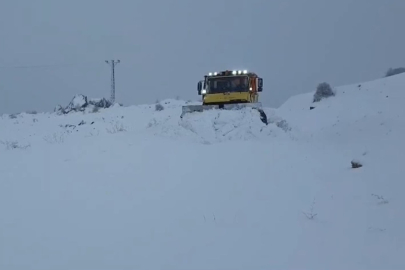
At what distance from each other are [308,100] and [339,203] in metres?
29.2

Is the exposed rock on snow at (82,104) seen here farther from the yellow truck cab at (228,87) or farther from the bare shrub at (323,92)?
the bare shrub at (323,92)

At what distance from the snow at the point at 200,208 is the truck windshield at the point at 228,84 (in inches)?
281

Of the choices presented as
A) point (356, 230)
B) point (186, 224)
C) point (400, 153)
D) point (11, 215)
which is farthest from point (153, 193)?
point (400, 153)

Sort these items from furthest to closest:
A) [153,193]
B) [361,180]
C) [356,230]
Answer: [361,180]
[153,193]
[356,230]

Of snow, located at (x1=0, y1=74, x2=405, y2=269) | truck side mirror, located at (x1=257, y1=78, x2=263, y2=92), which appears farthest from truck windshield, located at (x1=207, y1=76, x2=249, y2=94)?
snow, located at (x1=0, y1=74, x2=405, y2=269)

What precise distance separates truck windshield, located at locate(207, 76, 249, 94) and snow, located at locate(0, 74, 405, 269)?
7.13m

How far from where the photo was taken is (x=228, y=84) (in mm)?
15859

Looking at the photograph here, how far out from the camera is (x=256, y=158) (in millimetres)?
7586

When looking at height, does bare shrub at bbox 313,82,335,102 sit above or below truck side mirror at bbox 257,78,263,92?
below

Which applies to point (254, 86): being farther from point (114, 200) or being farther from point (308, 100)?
point (308, 100)

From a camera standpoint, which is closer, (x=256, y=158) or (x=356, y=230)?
(x=356, y=230)

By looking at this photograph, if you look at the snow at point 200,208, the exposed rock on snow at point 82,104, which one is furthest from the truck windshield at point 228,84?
the exposed rock on snow at point 82,104

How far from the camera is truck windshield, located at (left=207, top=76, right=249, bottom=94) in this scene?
51.5 feet

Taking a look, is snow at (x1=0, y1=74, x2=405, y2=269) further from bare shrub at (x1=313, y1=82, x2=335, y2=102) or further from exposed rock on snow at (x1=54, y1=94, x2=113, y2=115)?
exposed rock on snow at (x1=54, y1=94, x2=113, y2=115)
